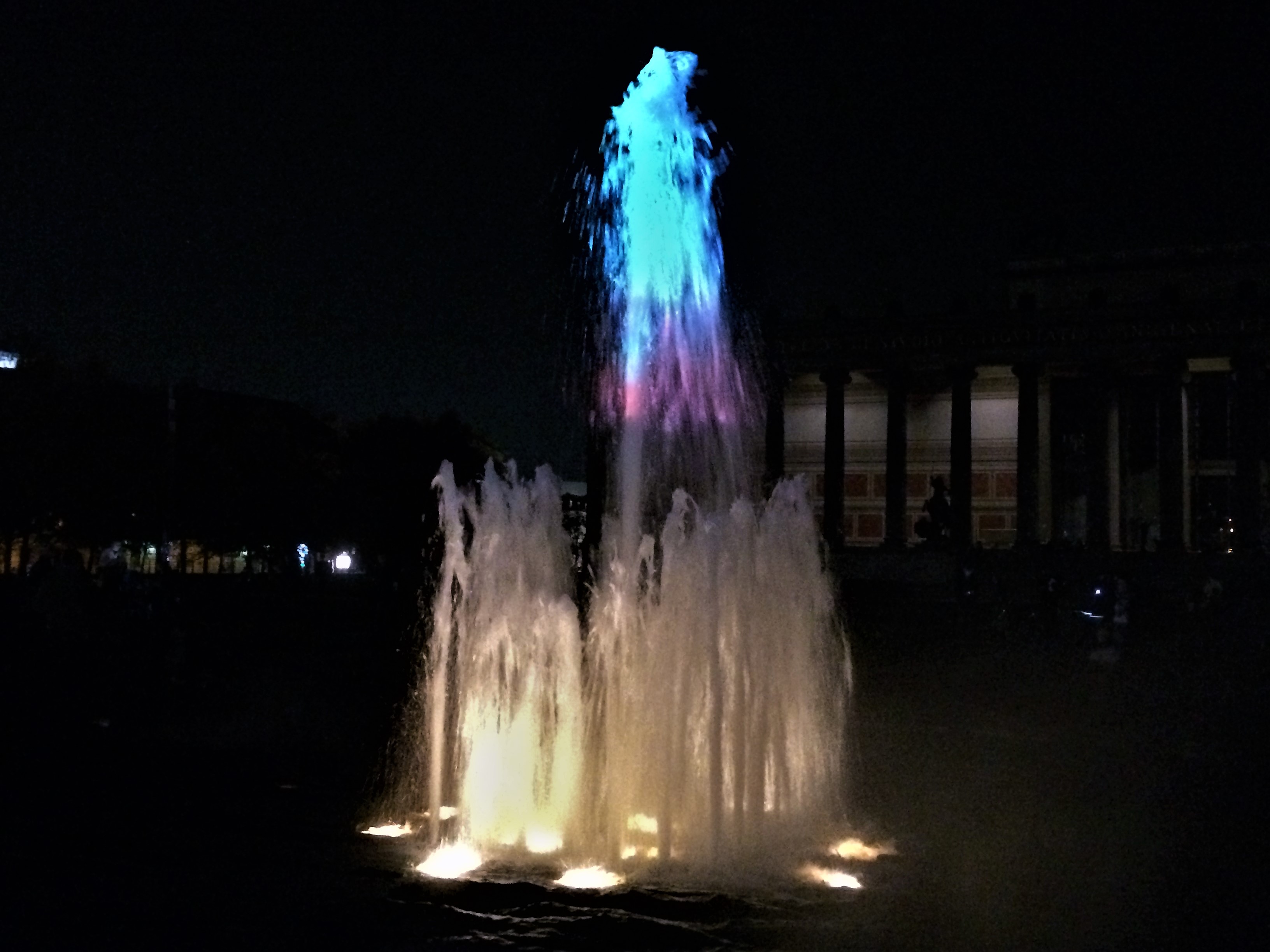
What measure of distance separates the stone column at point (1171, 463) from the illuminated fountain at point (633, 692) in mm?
34964

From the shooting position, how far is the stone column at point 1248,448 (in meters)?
44.9

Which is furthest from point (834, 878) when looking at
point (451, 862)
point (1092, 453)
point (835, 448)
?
point (835, 448)

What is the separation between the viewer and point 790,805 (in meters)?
12.5

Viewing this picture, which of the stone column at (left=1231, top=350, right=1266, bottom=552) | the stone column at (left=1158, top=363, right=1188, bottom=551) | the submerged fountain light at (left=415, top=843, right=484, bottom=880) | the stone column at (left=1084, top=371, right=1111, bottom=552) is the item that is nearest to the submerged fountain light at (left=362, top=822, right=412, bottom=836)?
the submerged fountain light at (left=415, top=843, right=484, bottom=880)

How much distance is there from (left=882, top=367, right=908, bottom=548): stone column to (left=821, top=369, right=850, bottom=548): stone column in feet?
6.29

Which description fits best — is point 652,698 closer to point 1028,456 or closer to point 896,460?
point 1028,456

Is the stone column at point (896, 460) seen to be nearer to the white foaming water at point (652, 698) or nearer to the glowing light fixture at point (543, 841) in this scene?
the white foaming water at point (652, 698)

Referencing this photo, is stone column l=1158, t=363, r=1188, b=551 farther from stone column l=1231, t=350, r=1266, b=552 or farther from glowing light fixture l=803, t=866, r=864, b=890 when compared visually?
glowing light fixture l=803, t=866, r=864, b=890

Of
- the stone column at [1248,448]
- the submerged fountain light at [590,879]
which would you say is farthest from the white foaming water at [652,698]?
the stone column at [1248,448]

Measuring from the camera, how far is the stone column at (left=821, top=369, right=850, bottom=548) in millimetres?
52688

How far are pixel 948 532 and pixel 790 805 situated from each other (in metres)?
40.7

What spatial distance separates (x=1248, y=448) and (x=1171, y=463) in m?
2.64

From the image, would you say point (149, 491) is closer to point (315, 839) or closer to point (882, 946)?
point (315, 839)

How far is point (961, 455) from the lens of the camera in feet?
164
